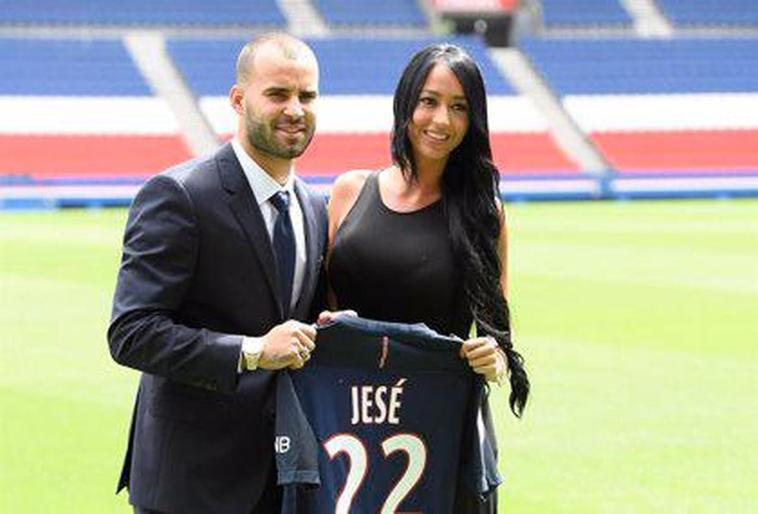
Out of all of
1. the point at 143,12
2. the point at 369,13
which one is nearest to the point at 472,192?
the point at 143,12

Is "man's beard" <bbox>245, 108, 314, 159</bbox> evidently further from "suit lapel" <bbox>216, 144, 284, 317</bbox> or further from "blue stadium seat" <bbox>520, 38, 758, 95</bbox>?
"blue stadium seat" <bbox>520, 38, 758, 95</bbox>

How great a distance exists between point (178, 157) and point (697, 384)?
94.5 feet

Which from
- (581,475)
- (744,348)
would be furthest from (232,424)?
(744,348)

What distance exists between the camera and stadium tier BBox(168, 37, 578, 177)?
Result: 4138 cm

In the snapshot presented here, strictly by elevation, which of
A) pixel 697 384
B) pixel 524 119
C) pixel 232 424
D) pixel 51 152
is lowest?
pixel 232 424

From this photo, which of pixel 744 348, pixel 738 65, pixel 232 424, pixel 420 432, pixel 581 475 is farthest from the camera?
pixel 738 65

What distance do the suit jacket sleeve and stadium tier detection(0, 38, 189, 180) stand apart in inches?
1287

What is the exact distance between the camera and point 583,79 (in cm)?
4769

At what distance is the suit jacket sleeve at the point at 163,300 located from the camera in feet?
15.2

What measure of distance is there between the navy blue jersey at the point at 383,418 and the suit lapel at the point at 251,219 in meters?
0.25

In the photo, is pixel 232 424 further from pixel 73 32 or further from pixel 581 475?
pixel 73 32

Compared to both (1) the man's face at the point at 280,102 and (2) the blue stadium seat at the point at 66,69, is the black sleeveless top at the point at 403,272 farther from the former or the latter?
(2) the blue stadium seat at the point at 66,69

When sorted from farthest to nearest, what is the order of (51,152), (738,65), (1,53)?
(738,65) → (1,53) → (51,152)

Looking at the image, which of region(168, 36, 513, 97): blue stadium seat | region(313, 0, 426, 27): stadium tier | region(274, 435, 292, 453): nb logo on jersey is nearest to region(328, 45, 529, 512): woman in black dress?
region(274, 435, 292, 453): nb logo on jersey
